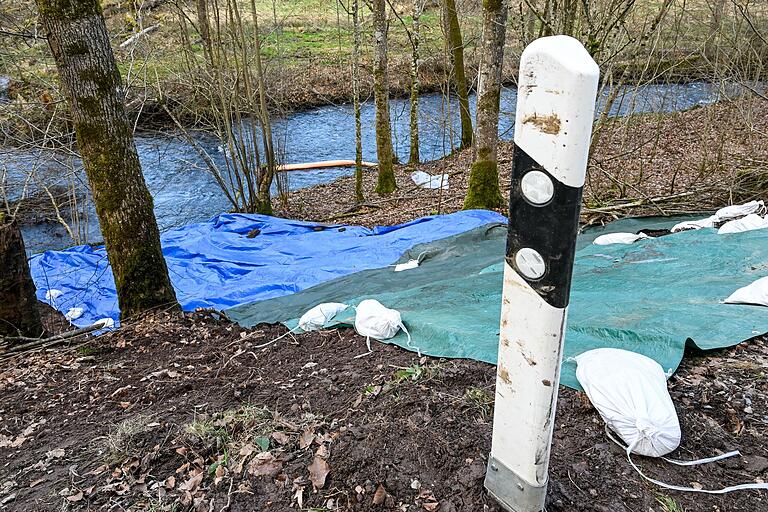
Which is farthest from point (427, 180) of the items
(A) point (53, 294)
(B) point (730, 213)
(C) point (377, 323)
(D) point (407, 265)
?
(C) point (377, 323)

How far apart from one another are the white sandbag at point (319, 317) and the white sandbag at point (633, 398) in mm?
2112

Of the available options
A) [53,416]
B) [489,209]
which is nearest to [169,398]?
[53,416]

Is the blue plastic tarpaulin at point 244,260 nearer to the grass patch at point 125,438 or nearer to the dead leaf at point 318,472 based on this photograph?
the grass patch at point 125,438

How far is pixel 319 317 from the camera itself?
13.4 ft

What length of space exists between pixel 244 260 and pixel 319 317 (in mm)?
3613

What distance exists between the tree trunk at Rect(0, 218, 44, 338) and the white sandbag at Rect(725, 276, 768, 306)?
551 cm

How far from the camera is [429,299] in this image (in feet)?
13.8

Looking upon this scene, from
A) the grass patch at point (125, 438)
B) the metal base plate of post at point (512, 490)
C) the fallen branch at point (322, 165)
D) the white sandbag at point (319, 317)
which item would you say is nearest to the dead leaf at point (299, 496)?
the metal base plate of post at point (512, 490)

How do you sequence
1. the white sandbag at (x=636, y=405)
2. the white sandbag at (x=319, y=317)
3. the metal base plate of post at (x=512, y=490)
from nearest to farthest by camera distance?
the metal base plate of post at (x=512, y=490) → the white sandbag at (x=636, y=405) → the white sandbag at (x=319, y=317)

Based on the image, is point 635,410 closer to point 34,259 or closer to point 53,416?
point 53,416

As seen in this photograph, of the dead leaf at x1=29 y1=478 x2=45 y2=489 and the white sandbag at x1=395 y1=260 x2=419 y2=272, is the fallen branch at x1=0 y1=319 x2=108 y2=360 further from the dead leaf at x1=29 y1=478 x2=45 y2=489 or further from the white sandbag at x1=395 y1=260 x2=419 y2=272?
the white sandbag at x1=395 y1=260 x2=419 y2=272

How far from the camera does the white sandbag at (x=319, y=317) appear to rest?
4.04 metres

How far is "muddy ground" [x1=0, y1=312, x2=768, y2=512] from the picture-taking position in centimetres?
197

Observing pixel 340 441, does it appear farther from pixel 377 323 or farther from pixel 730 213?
pixel 730 213
